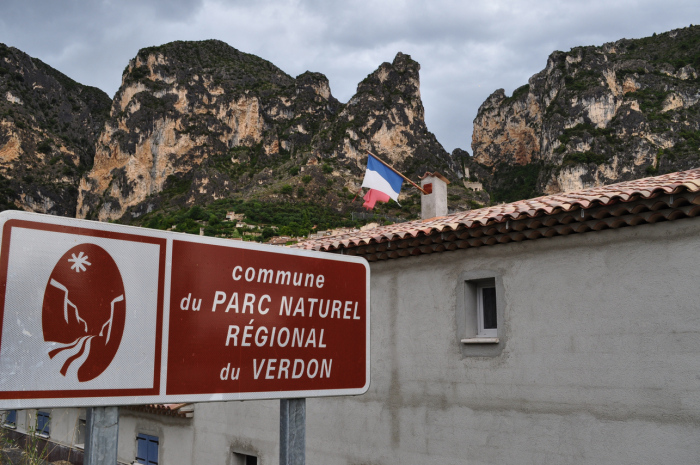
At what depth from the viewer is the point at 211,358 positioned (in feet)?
6.97

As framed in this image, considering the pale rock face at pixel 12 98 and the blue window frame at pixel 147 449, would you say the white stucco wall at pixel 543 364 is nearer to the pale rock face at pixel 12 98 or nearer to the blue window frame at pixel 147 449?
the blue window frame at pixel 147 449

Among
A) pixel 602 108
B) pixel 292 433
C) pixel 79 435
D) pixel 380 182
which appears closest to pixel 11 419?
pixel 79 435

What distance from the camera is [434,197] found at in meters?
12.0

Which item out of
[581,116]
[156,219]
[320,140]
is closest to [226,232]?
[156,219]

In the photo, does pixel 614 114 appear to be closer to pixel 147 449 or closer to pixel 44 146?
pixel 147 449

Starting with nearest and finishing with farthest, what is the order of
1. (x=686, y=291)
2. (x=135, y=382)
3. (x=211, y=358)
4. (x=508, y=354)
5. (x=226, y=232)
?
(x=135, y=382), (x=211, y=358), (x=686, y=291), (x=508, y=354), (x=226, y=232)

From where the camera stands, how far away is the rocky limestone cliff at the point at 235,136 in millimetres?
114438

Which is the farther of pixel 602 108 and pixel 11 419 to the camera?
pixel 602 108

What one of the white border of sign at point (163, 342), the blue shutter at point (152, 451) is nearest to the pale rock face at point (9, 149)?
the blue shutter at point (152, 451)

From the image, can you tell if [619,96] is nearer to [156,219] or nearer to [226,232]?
[226,232]

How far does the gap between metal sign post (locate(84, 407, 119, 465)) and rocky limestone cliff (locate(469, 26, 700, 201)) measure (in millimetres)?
97263

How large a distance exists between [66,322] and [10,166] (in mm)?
131985

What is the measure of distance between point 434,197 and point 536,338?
534 cm

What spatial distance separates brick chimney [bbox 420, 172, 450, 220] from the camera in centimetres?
1195
